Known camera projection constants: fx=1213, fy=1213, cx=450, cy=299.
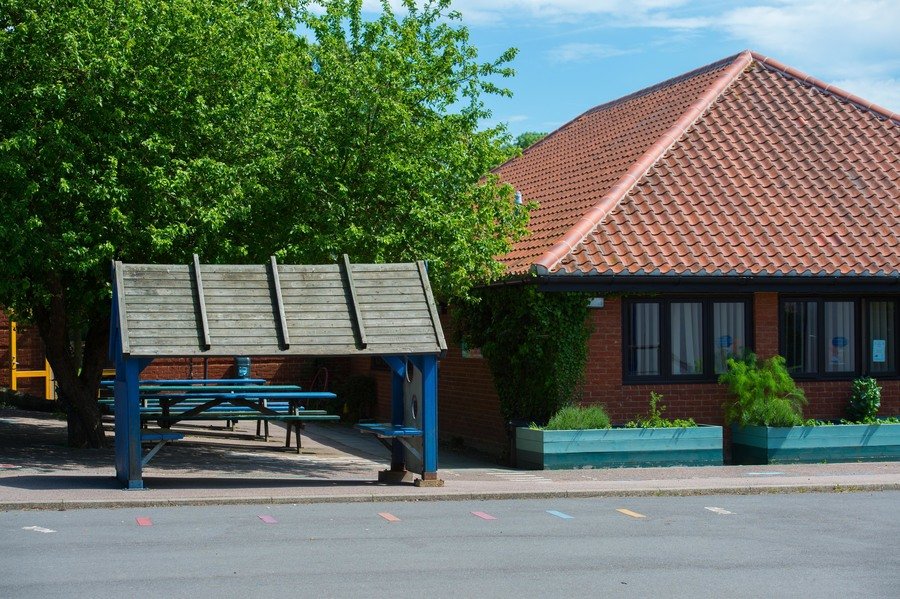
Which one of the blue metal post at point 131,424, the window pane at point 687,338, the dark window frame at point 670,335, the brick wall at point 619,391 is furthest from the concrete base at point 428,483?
the window pane at point 687,338

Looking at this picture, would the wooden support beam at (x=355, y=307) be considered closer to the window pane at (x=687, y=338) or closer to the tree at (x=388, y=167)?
the tree at (x=388, y=167)

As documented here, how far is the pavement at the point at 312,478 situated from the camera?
516 inches

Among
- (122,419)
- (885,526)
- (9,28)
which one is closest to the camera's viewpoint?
(885,526)

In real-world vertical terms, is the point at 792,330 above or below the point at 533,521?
above

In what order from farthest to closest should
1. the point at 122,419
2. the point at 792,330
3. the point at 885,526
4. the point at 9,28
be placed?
1. the point at 792,330
2. the point at 9,28
3. the point at 122,419
4. the point at 885,526

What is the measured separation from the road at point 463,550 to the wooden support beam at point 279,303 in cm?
202

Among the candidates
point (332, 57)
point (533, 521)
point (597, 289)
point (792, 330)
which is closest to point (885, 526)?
point (533, 521)

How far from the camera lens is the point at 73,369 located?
A: 1789cm

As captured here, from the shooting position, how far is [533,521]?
11930mm

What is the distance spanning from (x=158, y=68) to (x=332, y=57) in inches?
93.7

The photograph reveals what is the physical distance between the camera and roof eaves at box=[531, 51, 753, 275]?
16.8m

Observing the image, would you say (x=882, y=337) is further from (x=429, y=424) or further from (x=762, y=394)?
(x=429, y=424)

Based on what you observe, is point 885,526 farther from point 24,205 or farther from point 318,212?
point 24,205

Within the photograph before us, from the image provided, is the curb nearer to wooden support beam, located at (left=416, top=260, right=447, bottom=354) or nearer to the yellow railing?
wooden support beam, located at (left=416, top=260, right=447, bottom=354)
